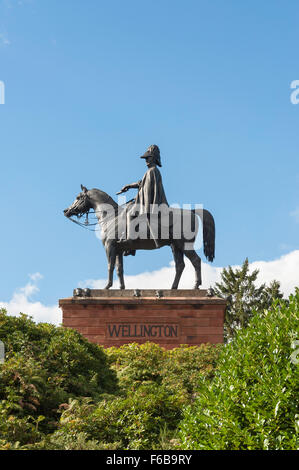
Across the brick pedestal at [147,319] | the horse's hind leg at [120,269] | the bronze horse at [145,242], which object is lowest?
the brick pedestal at [147,319]

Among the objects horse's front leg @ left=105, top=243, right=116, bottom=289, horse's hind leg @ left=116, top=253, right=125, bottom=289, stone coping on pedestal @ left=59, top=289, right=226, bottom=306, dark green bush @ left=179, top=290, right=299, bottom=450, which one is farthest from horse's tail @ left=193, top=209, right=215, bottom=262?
dark green bush @ left=179, top=290, right=299, bottom=450

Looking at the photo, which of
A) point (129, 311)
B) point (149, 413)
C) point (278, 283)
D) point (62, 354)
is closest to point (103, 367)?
point (62, 354)

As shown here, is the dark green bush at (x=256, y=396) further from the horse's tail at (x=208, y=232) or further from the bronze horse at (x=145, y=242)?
the horse's tail at (x=208, y=232)

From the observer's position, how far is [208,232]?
1825 centimetres

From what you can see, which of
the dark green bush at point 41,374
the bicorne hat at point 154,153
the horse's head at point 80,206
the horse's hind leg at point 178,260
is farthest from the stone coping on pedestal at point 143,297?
the dark green bush at point 41,374

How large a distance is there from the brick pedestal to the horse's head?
12.0 feet

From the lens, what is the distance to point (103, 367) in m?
10.3

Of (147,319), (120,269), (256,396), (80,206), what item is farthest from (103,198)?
(256,396)

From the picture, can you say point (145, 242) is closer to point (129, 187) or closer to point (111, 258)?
point (111, 258)

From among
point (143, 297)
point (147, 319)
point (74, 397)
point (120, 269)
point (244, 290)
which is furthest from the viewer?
point (244, 290)

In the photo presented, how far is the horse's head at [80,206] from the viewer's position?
62.5 feet

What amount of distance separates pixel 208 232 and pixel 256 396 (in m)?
13.1

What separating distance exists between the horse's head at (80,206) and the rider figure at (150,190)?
5.76 ft
